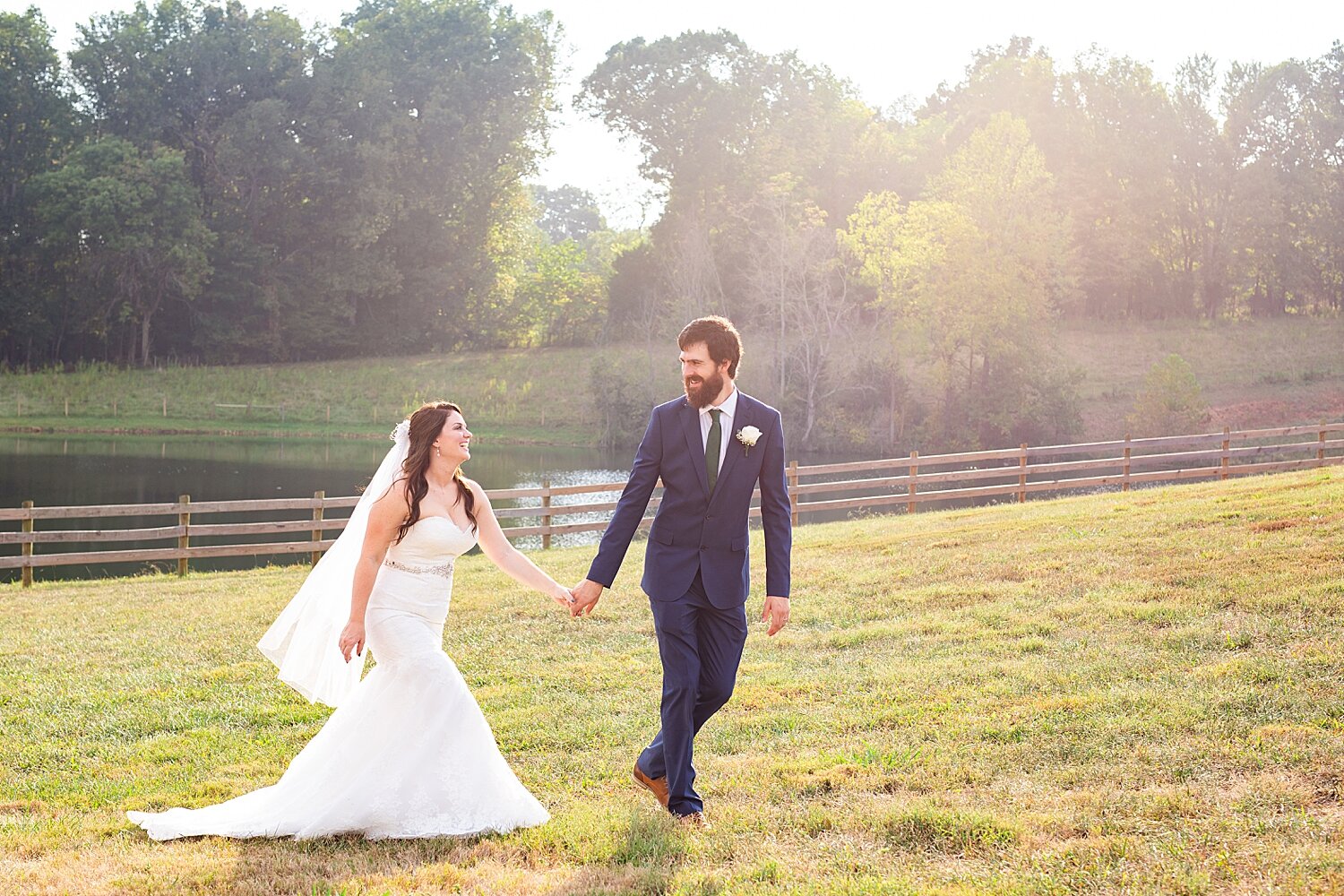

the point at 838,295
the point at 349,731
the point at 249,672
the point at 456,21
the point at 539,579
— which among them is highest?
the point at 456,21

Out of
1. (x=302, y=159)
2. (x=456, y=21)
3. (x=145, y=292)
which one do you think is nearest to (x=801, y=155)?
(x=456, y=21)

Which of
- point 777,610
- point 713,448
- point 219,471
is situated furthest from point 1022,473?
point 219,471

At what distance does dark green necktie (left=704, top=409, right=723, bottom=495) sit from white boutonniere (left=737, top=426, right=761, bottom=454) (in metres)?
0.09

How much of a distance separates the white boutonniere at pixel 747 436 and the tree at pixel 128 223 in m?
51.3

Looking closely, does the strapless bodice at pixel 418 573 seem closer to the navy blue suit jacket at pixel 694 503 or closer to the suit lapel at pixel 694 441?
the navy blue suit jacket at pixel 694 503

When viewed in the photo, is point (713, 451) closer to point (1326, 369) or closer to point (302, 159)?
point (1326, 369)

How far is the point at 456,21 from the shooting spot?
2356 inches

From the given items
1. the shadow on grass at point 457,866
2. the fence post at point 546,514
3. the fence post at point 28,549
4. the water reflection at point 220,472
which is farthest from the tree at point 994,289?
the shadow on grass at point 457,866

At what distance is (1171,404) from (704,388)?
37.4 metres

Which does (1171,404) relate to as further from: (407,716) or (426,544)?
(407,716)

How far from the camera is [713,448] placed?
193 inches

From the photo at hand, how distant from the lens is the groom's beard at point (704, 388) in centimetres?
488

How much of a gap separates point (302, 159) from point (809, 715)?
178 ft

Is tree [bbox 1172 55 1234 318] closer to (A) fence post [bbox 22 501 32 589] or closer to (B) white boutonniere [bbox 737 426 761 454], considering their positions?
(A) fence post [bbox 22 501 32 589]
